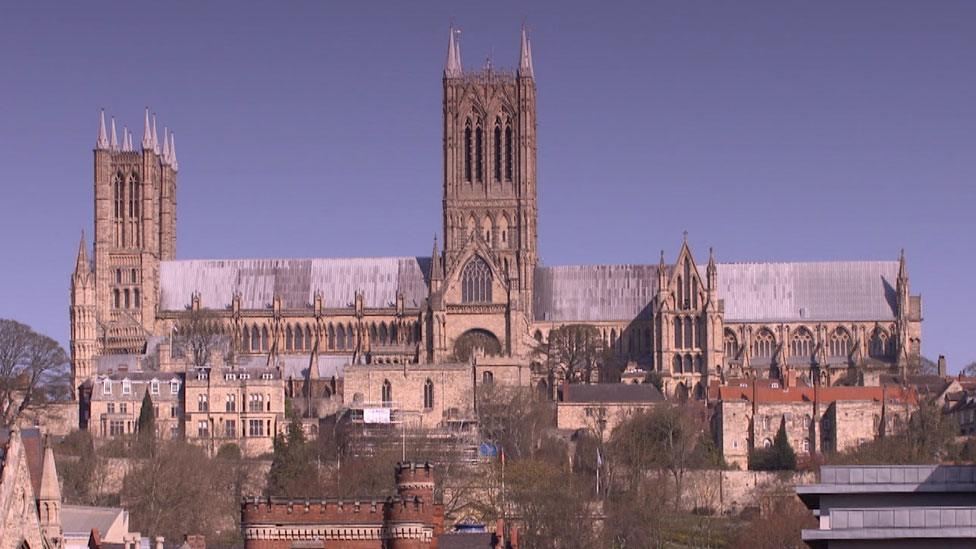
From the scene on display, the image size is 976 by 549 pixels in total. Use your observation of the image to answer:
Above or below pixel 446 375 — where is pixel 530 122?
above

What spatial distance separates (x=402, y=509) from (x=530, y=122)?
104802 mm

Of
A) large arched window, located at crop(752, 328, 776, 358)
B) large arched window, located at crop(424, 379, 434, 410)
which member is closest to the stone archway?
large arched window, located at crop(424, 379, 434, 410)

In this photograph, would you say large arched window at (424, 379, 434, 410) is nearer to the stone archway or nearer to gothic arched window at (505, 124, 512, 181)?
the stone archway

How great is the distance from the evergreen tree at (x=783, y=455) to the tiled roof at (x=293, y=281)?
37.5m

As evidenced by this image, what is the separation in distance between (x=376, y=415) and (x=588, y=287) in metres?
31.7

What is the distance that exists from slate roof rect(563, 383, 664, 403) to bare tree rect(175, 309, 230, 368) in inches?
914

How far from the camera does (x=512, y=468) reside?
93.2 metres

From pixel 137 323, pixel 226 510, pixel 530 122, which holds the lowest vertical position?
pixel 226 510

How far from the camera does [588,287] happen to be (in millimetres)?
142250

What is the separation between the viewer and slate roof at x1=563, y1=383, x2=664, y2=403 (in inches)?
4734

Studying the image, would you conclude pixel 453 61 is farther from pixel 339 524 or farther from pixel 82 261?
pixel 339 524

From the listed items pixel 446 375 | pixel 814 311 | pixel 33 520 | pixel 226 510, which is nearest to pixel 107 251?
pixel 446 375

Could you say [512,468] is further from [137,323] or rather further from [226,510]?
[137,323]

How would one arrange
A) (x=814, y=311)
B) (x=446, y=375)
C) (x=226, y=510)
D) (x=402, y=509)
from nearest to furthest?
(x=402, y=509)
(x=226, y=510)
(x=446, y=375)
(x=814, y=311)
